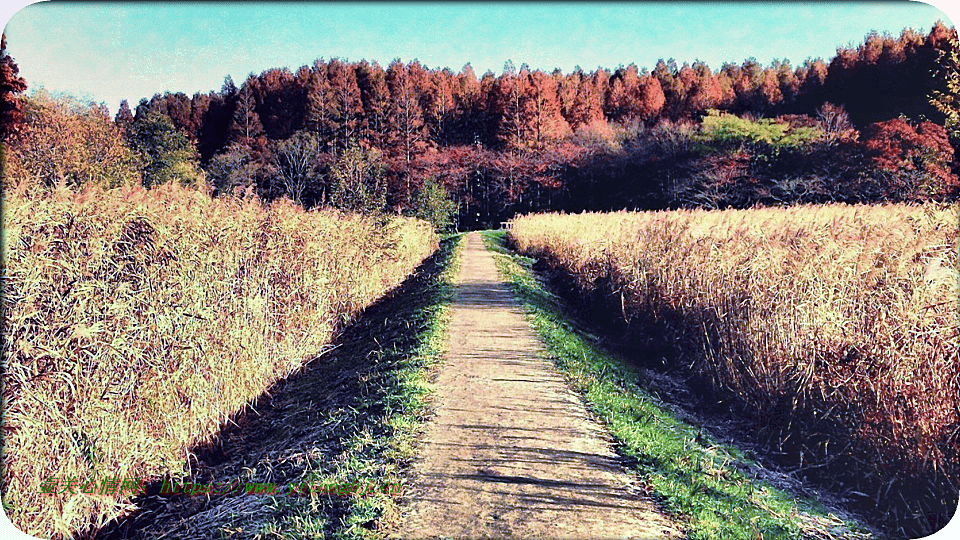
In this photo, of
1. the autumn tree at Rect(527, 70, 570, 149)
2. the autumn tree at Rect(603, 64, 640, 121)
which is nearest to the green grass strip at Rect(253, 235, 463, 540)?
the autumn tree at Rect(527, 70, 570, 149)

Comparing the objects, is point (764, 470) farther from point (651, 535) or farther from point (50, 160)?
point (50, 160)

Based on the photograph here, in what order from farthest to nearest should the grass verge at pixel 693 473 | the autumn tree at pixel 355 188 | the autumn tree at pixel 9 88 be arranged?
the autumn tree at pixel 355 188 → the autumn tree at pixel 9 88 → the grass verge at pixel 693 473

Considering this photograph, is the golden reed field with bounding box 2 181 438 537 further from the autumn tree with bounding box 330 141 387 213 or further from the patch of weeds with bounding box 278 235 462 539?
the autumn tree with bounding box 330 141 387 213

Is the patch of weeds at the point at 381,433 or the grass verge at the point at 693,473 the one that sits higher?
the patch of weeds at the point at 381,433

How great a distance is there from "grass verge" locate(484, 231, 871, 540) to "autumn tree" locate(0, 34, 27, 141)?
16.8 feet

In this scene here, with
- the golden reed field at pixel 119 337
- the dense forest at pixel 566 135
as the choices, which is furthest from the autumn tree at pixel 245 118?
the golden reed field at pixel 119 337

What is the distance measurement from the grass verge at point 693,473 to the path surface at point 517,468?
0.17 metres

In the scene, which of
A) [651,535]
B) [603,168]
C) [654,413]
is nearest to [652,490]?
[651,535]

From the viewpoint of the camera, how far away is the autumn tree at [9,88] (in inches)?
207

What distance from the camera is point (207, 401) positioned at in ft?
17.5

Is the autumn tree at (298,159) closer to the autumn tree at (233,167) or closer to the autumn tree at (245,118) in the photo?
the autumn tree at (233,167)

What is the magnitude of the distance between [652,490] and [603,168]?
122 feet

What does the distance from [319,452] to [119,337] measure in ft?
5.42

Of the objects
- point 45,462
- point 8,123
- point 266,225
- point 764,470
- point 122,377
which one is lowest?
point 764,470
